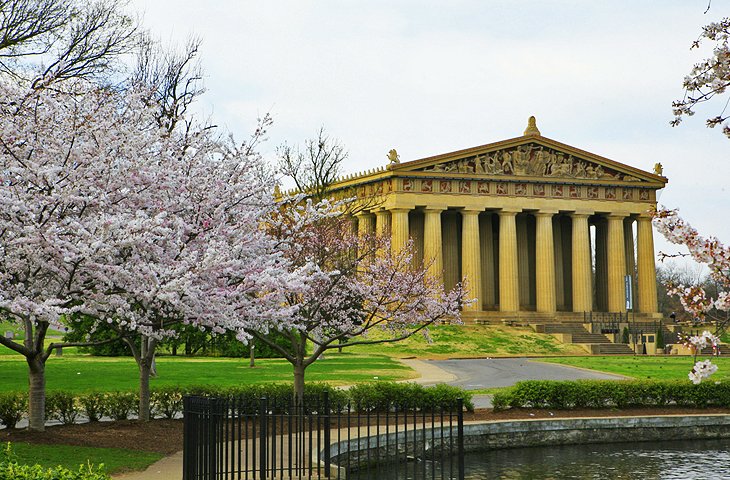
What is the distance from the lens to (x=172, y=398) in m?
23.2

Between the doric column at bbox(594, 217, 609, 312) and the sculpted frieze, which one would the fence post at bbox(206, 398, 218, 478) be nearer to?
the sculpted frieze

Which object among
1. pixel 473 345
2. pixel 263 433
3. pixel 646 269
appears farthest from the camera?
pixel 646 269

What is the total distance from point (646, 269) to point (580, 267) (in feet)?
21.5

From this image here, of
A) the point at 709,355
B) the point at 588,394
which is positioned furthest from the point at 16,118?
the point at 709,355

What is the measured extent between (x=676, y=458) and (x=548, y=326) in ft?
167

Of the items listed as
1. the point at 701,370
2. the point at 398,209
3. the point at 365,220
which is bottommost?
the point at 701,370

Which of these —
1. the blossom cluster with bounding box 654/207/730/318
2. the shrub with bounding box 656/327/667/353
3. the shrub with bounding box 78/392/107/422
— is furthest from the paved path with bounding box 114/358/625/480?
the blossom cluster with bounding box 654/207/730/318

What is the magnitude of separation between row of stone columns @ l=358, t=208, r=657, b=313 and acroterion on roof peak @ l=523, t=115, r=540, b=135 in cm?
651

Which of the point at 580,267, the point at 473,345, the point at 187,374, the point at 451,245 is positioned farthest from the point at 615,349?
the point at 187,374

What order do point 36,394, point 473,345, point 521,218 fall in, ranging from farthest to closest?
point 521,218, point 473,345, point 36,394

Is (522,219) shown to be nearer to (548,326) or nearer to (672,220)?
(548,326)

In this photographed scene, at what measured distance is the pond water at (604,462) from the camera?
1878cm

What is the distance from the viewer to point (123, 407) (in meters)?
22.1

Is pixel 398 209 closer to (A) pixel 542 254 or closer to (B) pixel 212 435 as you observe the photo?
(A) pixel 542 254
